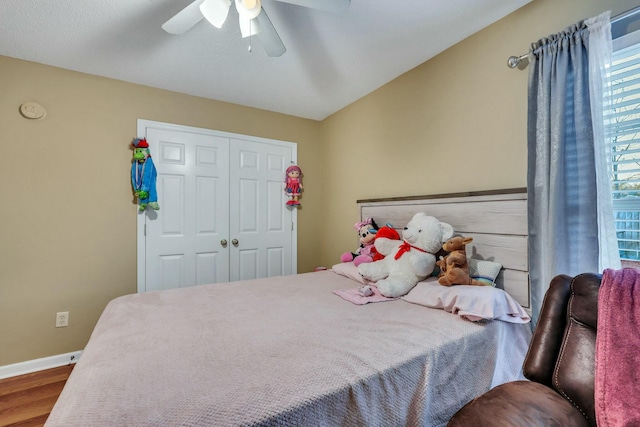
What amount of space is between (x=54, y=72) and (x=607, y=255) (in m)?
3.90

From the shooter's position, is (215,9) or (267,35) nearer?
(215,9)

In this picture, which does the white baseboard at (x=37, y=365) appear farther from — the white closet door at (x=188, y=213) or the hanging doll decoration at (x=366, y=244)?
the hanging doll decoration at (x=366, y=244)

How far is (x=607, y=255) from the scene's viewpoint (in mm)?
1249

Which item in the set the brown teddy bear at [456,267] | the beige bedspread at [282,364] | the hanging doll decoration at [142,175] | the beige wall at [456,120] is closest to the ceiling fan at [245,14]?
the beige wall at [456,120]

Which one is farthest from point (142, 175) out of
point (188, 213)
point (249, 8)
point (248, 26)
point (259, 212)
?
point (249, 8)

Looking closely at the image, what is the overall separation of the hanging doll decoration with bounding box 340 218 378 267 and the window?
4.66 feet

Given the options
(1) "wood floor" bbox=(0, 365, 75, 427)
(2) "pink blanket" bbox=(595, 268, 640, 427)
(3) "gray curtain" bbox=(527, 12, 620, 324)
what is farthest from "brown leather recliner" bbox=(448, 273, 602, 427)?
(1) "wood floor" bbox=(0, 365, 75, 427)

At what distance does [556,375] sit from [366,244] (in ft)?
5.17

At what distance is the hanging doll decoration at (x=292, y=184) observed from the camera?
329cm

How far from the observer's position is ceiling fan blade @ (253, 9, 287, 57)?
1485mm

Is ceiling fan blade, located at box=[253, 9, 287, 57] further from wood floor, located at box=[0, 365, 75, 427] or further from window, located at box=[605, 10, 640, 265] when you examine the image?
wood floor, located at box=[0, 365, 75, 427]

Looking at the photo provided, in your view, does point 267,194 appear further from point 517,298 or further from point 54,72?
point 517,298

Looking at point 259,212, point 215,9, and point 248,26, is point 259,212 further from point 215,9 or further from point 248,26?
point 215,9

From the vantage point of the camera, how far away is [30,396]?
1.90 meters
